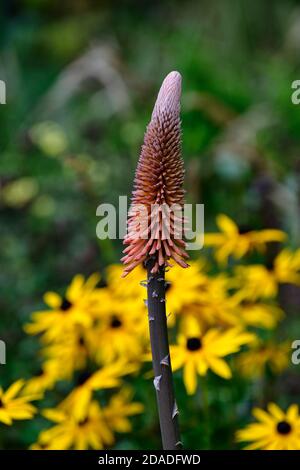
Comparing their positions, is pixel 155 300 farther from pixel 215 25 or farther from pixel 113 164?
pixel 215 25

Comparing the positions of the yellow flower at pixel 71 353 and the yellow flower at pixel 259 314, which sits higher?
the yellow flower at pixel 259 314

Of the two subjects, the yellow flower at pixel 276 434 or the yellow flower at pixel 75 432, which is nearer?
the yellow flower at pixel 276 434

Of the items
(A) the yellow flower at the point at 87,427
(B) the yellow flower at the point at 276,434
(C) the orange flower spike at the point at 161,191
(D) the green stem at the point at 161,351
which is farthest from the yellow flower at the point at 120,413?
(C) the orange flower spike at the point at 161,191

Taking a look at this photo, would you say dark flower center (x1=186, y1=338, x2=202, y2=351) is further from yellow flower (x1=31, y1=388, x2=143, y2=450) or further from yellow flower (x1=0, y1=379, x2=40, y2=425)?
yellow flower (x1=0, y1=379, x2=40, y2=425)

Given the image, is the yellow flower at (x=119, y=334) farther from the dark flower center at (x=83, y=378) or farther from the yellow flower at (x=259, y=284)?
the yellow flower at (x=259, y=284)

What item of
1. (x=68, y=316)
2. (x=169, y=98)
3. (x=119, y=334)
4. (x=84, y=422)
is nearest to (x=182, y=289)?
(x=119, y=334)

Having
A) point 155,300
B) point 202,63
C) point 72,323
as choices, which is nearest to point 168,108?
point 155,300

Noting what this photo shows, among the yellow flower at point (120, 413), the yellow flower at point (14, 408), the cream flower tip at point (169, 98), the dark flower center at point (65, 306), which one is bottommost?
the yellow flower at point (14, 408)
